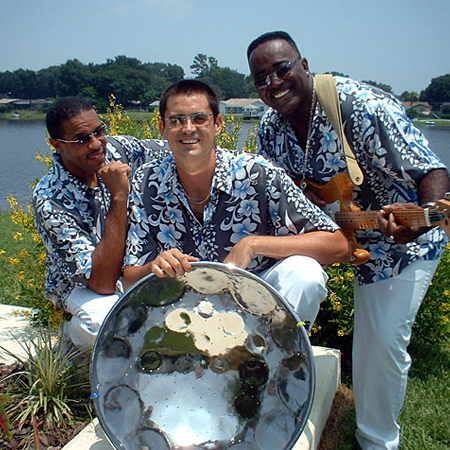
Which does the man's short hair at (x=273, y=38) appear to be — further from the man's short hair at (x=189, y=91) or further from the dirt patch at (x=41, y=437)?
the dirt patch at (x=41, y=437)

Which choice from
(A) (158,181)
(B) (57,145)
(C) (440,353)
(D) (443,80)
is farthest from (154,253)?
(D) (443,80)

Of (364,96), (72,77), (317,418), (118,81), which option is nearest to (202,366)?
(317,418)

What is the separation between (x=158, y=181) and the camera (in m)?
2.16

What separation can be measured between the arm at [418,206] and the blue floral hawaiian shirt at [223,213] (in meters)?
0.20

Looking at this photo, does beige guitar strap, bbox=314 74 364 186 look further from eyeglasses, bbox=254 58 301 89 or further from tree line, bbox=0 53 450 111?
tree line, bbox=0 53 450 111

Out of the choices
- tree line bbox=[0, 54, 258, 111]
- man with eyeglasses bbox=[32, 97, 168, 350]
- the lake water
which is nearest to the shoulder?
man with eyeglasses bbox=[32, 97, 168, 350]

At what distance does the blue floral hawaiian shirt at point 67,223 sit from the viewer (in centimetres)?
239

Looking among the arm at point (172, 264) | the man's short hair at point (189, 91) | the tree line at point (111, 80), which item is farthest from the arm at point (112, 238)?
the tree line at point (111, 80)

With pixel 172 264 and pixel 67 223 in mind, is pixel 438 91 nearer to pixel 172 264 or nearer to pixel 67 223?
pixel 67 223

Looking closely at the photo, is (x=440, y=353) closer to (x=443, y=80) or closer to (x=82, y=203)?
(x=82, y=203)

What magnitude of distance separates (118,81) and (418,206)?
3563cm

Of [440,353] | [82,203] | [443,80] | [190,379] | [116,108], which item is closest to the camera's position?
[190,379]

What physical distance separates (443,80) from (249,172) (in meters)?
47.7

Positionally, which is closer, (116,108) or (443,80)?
(116,108)
